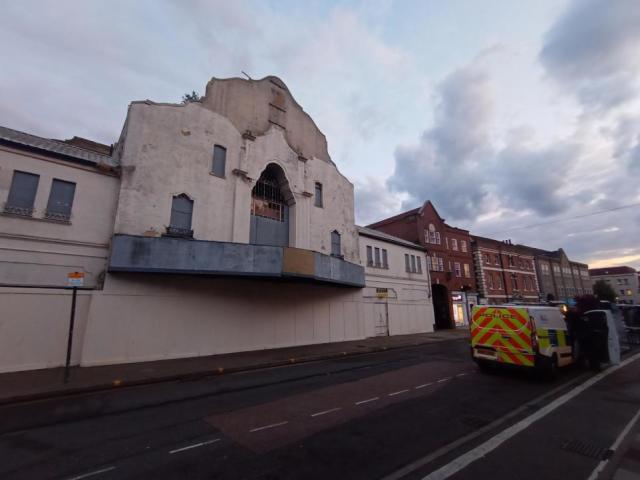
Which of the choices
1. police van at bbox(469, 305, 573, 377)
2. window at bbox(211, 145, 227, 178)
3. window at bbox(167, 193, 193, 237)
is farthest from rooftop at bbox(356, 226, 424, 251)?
police van at bbox(469, 305, 573, 377)

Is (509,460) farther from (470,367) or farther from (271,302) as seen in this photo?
(271,302)

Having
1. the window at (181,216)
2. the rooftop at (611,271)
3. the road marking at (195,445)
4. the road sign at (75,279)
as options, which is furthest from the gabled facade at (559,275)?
the road sign at (75,279)

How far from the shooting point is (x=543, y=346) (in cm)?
920

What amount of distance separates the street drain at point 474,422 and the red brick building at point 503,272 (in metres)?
33.9

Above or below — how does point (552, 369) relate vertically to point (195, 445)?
above

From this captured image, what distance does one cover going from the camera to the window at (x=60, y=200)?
40.9 feet

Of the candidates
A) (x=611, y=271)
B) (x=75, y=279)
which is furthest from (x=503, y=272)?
(x=611, y=271)

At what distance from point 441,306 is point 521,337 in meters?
23.9

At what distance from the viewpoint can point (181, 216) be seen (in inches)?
600

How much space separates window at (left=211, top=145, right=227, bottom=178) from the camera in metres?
16.9

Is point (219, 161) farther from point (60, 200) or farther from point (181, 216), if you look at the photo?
point (60, 200)

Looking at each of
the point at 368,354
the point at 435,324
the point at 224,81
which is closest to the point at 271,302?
the point at 368,354

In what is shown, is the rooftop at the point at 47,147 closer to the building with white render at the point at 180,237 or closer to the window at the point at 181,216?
the building with white render at the point at 180,237

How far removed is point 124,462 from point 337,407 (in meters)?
4.06
